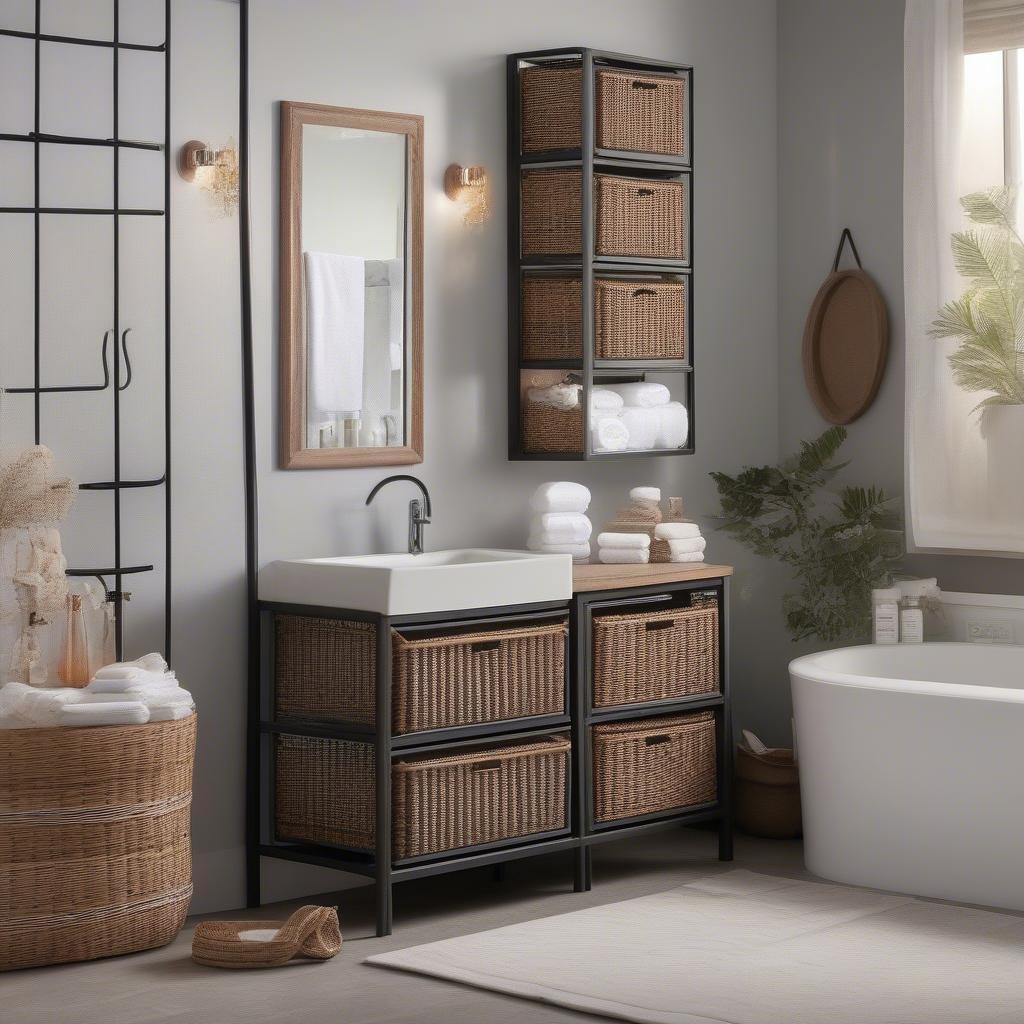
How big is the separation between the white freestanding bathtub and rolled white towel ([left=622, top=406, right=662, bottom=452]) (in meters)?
0.79

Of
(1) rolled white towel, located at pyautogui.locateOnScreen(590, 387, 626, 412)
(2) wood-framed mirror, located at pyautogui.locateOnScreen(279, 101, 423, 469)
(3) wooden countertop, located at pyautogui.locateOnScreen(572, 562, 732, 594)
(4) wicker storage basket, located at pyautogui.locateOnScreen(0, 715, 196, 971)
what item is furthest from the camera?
(1) rolled white towel, located at pyautogui.locateOnScreen(590, 387, 626, 412)

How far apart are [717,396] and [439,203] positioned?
1293 millimetres

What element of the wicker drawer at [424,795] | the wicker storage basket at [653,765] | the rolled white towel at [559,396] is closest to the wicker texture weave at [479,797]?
the wicker drawer at [424,795]

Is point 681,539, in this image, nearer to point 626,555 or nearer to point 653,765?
point 626,555

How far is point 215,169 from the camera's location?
432 centimetres

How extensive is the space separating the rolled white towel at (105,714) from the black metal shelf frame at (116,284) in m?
0.36

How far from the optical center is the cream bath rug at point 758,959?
3566mm

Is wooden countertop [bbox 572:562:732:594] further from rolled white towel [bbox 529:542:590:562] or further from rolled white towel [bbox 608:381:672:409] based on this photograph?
rolled white towel [bbox 608:381:672:409]

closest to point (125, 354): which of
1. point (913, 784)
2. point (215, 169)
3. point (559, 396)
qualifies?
point (215, 169)

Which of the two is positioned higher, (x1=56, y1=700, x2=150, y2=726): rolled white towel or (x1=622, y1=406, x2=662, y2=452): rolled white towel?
(x1=622, y1=406, x2=662, y2=452): rolled white towel

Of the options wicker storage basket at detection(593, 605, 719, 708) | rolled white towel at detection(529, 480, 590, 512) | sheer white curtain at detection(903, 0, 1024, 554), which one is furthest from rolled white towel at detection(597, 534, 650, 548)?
sheer white curtain at detection(903, 0, 1024, 554)

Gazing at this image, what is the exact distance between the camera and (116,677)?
387cm

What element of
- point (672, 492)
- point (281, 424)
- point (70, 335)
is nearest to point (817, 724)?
point (672, 492)

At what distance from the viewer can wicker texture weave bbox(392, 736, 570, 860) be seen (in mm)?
4164
